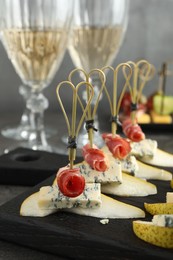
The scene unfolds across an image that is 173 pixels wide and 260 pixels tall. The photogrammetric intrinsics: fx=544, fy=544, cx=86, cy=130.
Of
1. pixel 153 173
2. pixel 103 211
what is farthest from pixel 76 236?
pixel 153 173

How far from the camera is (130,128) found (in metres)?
1.03

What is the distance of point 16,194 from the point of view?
→ 96cm

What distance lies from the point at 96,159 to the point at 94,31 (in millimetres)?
540

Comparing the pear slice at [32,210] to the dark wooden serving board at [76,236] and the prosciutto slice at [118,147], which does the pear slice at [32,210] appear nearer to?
the dark wooden serving board at [76,236]

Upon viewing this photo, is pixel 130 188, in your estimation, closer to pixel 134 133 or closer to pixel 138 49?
pixel 134 133

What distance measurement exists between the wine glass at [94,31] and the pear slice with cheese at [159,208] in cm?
56

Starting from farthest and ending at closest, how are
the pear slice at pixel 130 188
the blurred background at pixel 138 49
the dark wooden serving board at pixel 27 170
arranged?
the blurred background at pixel 138 49 < the dark wooden serving board at pixel 27 170 < the pear slice at pixel 130 188

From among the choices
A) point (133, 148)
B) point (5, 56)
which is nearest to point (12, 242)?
point (133, 148)

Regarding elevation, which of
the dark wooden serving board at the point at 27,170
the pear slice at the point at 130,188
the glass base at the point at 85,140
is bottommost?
the glass base at the point at 85,140

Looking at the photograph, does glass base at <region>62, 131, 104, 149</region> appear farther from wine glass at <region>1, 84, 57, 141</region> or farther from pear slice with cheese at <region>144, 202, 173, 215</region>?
pear slice with cheese at <region>144, 202, 173, 215</region>

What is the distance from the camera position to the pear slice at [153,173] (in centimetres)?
93

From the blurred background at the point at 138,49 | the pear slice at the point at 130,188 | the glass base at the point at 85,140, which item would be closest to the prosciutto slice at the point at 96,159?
the pear slice at the point at 130,188

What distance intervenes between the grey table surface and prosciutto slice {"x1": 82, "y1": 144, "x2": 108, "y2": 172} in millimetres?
169

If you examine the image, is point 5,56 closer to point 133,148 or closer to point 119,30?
point 119,30
